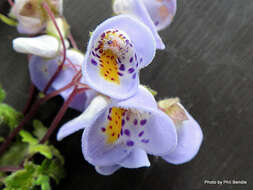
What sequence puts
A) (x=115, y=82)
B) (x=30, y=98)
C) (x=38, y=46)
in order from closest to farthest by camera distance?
(x=115, y=82)
(x=38, y=46)
(x=30, y=98)

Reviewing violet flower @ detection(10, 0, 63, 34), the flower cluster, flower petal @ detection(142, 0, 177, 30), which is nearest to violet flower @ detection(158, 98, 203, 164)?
the flower cluster

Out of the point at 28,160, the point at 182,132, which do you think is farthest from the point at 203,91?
the point at 28,160

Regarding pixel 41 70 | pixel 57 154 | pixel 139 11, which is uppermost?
pixel 139 11

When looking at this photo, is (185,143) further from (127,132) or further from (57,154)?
(57,154)

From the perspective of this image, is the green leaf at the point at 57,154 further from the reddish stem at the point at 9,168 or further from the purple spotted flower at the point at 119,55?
the purple spotted flower at the point at 119,55

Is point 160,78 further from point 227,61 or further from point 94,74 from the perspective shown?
point 94,74

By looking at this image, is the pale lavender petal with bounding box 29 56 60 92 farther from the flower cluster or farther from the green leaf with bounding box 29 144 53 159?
the green leaf with bounding box 29 144 53 159
